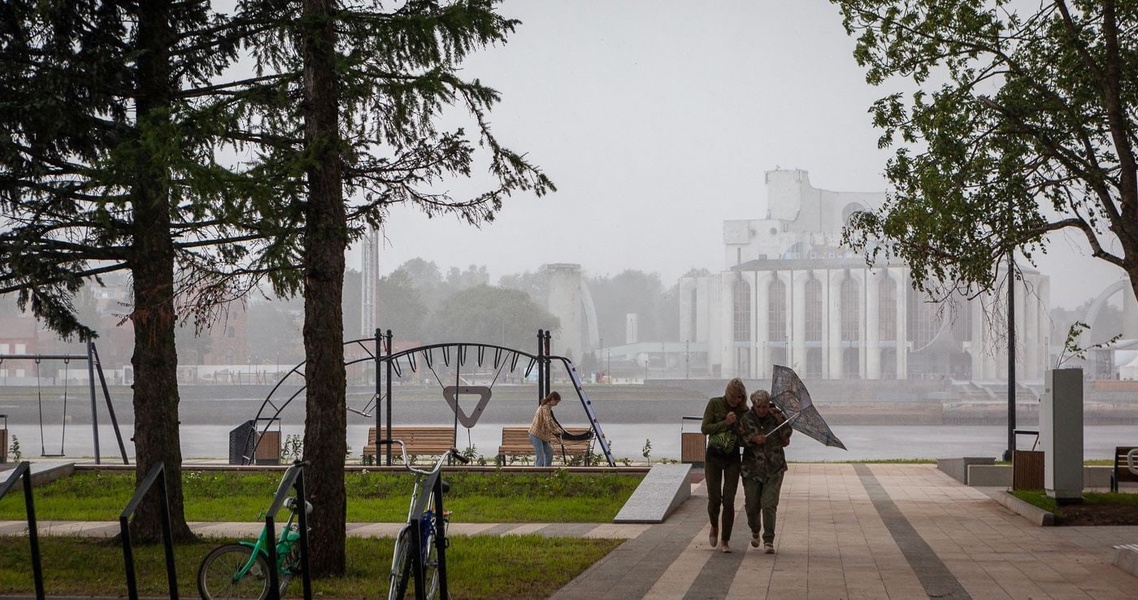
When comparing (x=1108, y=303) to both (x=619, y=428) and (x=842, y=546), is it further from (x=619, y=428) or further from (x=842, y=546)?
(x=842, y=546)

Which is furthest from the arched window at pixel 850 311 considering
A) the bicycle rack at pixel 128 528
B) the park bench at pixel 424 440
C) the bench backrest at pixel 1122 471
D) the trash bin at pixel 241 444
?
the bicycle rack at pixel 128 528

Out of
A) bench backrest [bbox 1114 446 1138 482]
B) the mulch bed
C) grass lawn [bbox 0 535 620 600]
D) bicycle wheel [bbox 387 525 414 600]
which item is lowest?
the mulch bed

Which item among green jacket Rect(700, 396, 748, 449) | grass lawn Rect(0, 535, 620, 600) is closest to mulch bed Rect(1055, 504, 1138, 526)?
green jacket Rect(700, 396, 748, 449)

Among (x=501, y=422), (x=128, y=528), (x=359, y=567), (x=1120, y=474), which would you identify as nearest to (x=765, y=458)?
(x=359, y=567)

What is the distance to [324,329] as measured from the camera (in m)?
9.99

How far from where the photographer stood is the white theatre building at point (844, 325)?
123m

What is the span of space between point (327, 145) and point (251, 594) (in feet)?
11.9

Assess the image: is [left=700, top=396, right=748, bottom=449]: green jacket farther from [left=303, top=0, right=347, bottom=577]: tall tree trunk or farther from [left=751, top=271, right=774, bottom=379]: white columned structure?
[left=751, top=271, right=774, bottom=379]: white columned structure

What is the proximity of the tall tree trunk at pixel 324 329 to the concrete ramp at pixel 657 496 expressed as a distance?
5.24 meters

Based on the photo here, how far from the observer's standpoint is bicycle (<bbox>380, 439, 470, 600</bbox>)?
23.0 feet

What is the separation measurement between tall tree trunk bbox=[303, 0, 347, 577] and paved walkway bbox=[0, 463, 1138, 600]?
2.10 m

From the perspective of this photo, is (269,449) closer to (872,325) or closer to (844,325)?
(872,325)

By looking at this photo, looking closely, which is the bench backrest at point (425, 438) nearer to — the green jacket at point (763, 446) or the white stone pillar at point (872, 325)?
the green jacket at point (763, 446)

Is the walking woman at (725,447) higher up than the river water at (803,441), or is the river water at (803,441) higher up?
the walking woman at (725,447)
